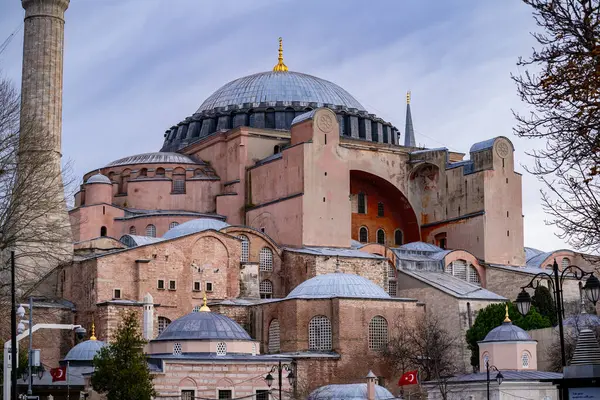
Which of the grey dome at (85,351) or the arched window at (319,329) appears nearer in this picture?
the grey dome at (85,351)

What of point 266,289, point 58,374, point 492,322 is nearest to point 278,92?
point 266,289

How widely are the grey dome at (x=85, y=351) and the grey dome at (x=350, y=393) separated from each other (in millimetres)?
7195

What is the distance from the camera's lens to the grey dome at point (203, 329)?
128 feet

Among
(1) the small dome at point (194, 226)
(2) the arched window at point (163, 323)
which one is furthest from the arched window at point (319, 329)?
(1) the small dome at point (194, 226)

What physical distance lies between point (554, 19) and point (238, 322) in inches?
1189

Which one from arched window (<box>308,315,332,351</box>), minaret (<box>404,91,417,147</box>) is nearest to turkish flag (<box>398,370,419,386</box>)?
arched window (<box>308,315,332,351</box>)

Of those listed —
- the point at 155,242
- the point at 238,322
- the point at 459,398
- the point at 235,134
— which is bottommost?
the point at 459,398

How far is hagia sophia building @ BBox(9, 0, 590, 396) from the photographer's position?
41.4m

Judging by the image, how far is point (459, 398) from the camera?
1474 inches

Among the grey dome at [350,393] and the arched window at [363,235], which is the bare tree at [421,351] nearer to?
the grey dome at [350,393]

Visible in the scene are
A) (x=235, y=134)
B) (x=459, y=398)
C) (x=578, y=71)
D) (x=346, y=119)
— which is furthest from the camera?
(x=346, y=119)

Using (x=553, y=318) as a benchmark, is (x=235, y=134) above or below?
above

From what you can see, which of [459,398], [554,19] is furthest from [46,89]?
[554,19]

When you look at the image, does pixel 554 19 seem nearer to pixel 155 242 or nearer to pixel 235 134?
pixel 155 242
